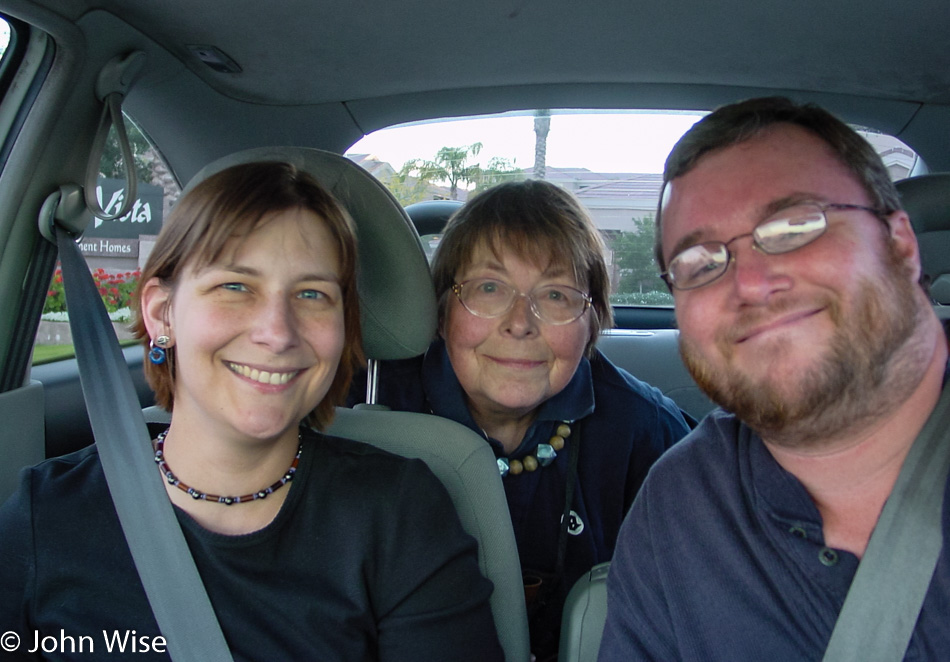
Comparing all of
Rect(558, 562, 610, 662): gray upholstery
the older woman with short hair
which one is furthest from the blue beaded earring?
Rect(558, 562, 610, 662): gray upholstery

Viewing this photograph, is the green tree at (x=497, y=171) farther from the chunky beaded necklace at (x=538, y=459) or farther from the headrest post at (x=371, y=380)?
the chunky beaded necklace at (x=538, y=459)

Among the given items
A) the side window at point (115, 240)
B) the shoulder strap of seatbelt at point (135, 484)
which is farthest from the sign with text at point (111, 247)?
the shoulder strap of seatbelt at point (135, 484)

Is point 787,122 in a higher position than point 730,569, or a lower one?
higher

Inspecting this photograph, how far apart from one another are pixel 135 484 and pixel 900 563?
4.79 ft

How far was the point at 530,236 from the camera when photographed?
2197mm

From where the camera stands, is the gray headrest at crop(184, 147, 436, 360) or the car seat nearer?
the car seat

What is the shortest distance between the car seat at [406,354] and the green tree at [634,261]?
3.06ft

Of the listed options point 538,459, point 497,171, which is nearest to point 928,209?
point 538,459

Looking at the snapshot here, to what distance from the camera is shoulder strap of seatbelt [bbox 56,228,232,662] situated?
1.44m

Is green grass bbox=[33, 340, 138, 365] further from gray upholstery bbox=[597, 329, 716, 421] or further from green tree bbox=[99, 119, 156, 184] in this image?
gray upholstery bbox=[597, 329, 716, 421]

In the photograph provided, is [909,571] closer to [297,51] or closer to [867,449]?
[867,449]

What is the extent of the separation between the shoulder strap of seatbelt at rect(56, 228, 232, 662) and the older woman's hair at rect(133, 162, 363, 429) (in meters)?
0.11

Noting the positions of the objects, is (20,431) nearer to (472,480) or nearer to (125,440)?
(125,440)

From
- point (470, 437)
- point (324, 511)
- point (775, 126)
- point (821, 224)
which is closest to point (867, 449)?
point (821, 224)
